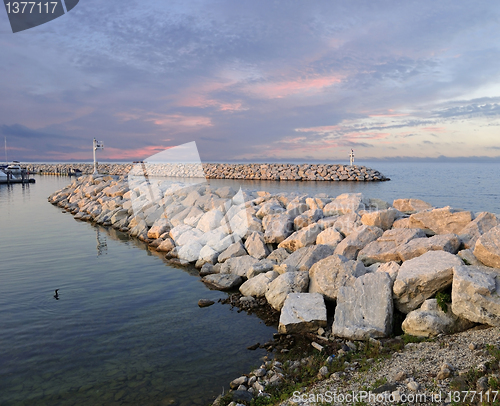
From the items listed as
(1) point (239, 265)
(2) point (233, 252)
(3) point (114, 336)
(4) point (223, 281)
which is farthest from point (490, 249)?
(3) point (114, 336)

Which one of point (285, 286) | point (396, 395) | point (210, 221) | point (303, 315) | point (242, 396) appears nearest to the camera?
point (396, 395)

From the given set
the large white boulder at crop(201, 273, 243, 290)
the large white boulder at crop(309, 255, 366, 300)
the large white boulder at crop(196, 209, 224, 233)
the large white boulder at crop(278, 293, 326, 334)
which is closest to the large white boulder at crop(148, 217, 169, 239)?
the large white boulder at crop(196, 209, 224, 233)

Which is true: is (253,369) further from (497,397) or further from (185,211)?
(185,211)

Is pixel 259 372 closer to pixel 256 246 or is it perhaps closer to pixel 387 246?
pixel 387 246

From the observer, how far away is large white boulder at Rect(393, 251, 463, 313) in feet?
21.2

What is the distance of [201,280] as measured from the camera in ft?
35.8

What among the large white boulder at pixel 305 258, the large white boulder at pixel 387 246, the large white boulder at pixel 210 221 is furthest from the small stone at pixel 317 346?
the large white boulder at pixel 210 221

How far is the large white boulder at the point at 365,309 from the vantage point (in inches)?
249

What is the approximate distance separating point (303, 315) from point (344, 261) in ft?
5.74

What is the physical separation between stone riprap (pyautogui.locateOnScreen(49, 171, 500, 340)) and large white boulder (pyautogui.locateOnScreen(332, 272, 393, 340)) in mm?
19

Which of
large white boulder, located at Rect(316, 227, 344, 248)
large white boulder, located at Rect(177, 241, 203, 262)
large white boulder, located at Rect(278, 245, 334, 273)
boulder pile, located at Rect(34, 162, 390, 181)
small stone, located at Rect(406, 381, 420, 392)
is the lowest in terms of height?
large white boulder, located at Rect(177, 241, 203, 262)

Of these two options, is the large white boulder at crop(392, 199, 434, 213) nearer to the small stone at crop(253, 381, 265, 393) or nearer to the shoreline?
the shoreline

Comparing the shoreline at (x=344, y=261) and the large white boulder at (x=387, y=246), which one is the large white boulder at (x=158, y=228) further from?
the large white boulder at (x=387, y=246)

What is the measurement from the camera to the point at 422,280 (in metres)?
6.53
